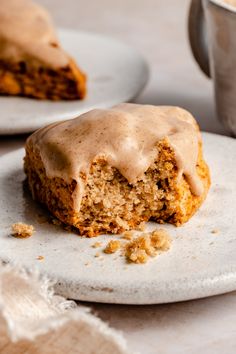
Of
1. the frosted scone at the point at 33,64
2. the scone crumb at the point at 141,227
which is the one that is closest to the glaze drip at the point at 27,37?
the frosted scone at the point at 33,64

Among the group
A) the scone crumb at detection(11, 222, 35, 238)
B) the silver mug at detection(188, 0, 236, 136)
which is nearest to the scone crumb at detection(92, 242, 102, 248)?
the scone crumb at detection(11, 222, 35, 238)

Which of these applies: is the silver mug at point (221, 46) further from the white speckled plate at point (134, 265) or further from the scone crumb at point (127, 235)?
the scone crumb at point (127, 235)

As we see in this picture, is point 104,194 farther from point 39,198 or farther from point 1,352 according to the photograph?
point 1,352

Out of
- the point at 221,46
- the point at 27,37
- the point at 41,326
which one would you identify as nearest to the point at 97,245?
the point at 41,326

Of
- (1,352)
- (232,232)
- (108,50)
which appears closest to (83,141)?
(232,232)

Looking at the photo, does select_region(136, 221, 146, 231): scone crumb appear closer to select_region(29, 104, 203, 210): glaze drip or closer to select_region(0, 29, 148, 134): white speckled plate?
select_region(29, 104, 203, 210): glaze drip
